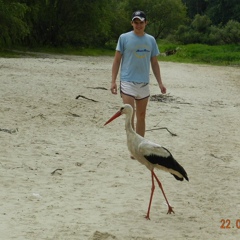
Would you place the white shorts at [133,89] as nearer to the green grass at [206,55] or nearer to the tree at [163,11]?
the green grass at [206,55]


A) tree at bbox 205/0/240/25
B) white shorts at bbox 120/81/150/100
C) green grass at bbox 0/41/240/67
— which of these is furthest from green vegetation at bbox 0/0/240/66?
white shorts at bbox 120/81/150/100

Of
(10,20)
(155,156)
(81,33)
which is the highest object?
(155,156)

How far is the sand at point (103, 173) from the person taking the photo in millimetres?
6211

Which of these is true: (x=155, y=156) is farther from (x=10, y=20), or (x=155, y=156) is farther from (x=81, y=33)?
(x=81, y=33)

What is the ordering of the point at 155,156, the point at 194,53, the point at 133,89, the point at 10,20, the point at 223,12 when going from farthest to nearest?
1. the point at 223,12
2. the point at 194,53
3. the point at 10,20
4. the point at 133,89
5. the point at 155,156

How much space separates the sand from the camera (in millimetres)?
6211

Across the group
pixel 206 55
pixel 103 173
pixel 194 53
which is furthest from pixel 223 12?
pixel 103 173

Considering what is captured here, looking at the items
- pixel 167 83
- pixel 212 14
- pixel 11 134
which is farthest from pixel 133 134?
pixel 212 14

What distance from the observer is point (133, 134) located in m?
6.91

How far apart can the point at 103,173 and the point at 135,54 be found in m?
1.69

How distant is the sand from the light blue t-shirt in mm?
1334

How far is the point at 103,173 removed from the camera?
27.6 feet

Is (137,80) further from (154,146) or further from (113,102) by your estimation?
(113,102)

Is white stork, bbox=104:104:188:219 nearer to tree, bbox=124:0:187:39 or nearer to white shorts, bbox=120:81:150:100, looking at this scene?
white shorts, bbox=120:81:150:100
